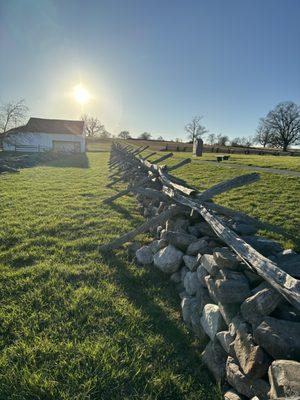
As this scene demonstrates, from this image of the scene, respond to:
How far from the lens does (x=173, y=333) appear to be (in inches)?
118

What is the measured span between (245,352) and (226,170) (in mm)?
11735

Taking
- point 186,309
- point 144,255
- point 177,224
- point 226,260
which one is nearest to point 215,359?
point 186,309

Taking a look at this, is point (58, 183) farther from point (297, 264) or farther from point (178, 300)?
point (297, 264)

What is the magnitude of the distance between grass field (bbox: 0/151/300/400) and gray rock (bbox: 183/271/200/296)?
254mm

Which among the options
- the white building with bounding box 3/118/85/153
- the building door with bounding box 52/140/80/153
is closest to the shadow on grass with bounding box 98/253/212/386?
the white building with bounding box 3/118/85/153

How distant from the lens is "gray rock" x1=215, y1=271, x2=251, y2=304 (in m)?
2.62

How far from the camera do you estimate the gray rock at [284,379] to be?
1672 mm

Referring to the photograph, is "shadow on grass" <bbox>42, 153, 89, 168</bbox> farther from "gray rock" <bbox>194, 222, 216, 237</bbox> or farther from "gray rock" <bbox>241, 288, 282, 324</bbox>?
Answer: "gray rock" <bbox>241, 288, 282, 324</bbox>

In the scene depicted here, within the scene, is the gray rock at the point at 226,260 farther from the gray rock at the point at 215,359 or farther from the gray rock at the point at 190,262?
the gray rock at the point at 215,359

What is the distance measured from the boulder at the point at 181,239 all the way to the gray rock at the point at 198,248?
118 mm

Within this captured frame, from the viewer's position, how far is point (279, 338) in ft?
6.64

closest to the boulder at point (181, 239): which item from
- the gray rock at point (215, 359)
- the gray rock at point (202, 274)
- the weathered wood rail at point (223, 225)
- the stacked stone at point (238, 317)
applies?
the stacked stone at point (238, 317)

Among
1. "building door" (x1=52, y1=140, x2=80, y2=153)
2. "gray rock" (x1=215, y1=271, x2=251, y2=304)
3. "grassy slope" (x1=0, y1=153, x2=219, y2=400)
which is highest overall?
"building door" (x1=52, y1=140, x2=80, y2=153)

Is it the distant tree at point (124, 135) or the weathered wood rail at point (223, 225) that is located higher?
the distant tree at point (124, 135)
